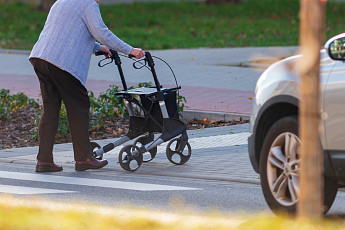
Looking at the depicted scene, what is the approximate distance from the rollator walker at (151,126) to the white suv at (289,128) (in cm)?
242

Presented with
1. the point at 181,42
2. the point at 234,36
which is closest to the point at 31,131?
the point at 181,42

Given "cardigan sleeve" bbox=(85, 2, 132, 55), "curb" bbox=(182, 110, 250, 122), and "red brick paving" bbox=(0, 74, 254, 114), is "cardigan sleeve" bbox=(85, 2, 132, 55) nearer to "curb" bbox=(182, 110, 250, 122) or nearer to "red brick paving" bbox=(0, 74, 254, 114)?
"curb" bbox=(182, 110, 250, 122)

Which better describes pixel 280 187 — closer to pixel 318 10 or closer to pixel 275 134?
pixel 275 134

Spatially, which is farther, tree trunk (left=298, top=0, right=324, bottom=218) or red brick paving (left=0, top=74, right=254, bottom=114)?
red brick paving (left=0, top=74, right=254, bottom=114)

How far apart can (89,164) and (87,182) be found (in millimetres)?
631

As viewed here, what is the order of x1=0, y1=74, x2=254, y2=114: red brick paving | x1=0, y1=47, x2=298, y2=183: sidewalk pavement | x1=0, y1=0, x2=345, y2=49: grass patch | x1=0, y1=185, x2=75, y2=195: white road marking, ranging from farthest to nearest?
x1=0, y1=0, x2=345, y2=49: grass patch
x1=0, y1=74, x2=254, y2=114: red brick paving
x1=0, y1=47, x2=298, y2=183: sidewalk pavement
x1=0, y1=185, x2=75, y2=195: white road marking

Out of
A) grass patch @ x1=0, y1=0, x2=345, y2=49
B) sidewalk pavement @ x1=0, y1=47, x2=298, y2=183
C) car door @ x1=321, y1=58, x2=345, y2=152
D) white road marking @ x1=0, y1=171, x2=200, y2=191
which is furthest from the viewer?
grass patch @ x1=0, y1=0, x2=345, y2=49

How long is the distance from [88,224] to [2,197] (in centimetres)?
230

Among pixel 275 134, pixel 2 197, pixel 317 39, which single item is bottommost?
pixel 2 197

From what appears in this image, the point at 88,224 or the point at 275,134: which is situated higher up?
the point at 275,134

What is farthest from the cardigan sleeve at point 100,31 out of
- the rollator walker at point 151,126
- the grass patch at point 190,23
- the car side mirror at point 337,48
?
the grass patch at point 190,23

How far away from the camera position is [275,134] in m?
6.38

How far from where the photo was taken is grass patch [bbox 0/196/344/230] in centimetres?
534

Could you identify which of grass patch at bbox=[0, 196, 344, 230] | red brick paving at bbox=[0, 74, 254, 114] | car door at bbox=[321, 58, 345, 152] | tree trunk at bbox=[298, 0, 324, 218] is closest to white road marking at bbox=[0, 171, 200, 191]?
grass patch at bbox=[0, 196, 344, 230]
